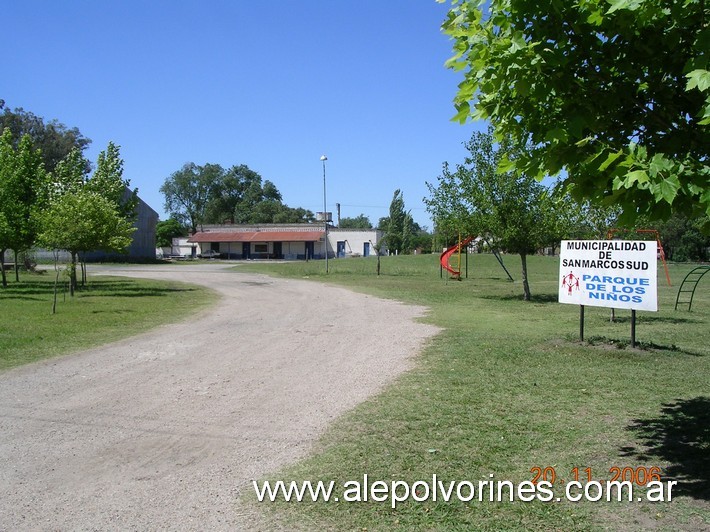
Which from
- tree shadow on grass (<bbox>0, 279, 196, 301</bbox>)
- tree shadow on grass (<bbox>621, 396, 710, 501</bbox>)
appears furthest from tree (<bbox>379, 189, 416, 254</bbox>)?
tree shadow on grass (<bbox>621, 396, 710, 501</bbox>)

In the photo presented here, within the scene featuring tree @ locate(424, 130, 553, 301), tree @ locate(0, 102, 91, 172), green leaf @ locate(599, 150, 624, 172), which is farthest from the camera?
tree @ locate(0, 102, 91, 172)

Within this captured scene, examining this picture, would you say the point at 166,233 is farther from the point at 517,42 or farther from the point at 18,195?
the point at 517,42

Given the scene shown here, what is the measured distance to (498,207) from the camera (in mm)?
22188

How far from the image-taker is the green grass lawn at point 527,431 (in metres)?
4.20

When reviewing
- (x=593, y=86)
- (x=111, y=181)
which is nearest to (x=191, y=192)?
(x=111, y=181)

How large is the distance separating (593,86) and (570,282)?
7.50 m

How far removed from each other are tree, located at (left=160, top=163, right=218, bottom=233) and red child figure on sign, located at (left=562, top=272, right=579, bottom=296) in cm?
11720

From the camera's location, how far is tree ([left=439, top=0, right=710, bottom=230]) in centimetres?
402

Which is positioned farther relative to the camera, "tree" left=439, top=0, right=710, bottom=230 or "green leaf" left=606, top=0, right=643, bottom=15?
"tree" left=439, top=0, right=710, bottom=230

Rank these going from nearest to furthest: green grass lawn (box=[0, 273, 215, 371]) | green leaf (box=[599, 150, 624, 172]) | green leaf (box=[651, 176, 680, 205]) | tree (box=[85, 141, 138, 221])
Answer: green leaf (box=[651, 176, 680, 205]) < green leaf (box=[599, 150, 624, 172]) < green grass lawn (box=[0, 273, 215, 371]) < tree (box=[85, 141, 138, 221])

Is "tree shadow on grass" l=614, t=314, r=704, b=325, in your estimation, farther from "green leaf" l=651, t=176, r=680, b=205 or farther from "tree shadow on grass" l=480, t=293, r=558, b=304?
"green leaf" l=651, t=176, r=680, b=205

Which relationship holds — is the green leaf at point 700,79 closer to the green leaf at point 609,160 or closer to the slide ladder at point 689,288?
the green leaf at point 609,160

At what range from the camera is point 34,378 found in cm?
848
